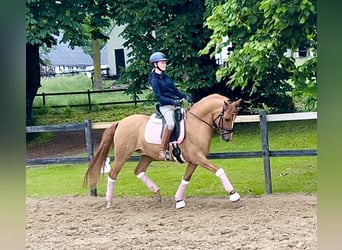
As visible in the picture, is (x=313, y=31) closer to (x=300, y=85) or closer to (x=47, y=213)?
(x=300, y=85)

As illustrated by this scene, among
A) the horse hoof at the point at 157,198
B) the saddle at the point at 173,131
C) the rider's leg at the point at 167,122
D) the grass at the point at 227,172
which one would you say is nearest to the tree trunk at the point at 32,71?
the grass at the point at 227,172

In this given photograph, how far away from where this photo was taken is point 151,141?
4684 millimetres

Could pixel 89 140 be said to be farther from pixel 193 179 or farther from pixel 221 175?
pixel 221 175

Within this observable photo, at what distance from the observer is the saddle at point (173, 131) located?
15.1 ft

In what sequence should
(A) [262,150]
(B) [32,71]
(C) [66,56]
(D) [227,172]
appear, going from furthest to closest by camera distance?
1. (C) [66,56]
2. (B) [32,71]
3. (D) [227,172]
4. (A) [262,150]

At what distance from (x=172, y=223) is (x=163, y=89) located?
3.74ft

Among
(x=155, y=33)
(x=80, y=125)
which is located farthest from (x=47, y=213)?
(x=155, y=33)

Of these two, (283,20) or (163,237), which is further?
(283,20)

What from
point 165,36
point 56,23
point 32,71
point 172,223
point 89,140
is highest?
point 56,23

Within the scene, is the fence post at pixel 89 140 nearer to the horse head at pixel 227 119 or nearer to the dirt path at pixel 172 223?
the dirt path at pixel 172 223

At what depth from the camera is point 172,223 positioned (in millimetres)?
4332

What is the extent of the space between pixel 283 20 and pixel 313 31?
0.90 ft

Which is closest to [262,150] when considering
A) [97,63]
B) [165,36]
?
[165,36]

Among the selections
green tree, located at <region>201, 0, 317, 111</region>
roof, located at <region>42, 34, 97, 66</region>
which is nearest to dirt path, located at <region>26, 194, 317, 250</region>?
green tree, located at <region>201, 0, 317, 111</region>
